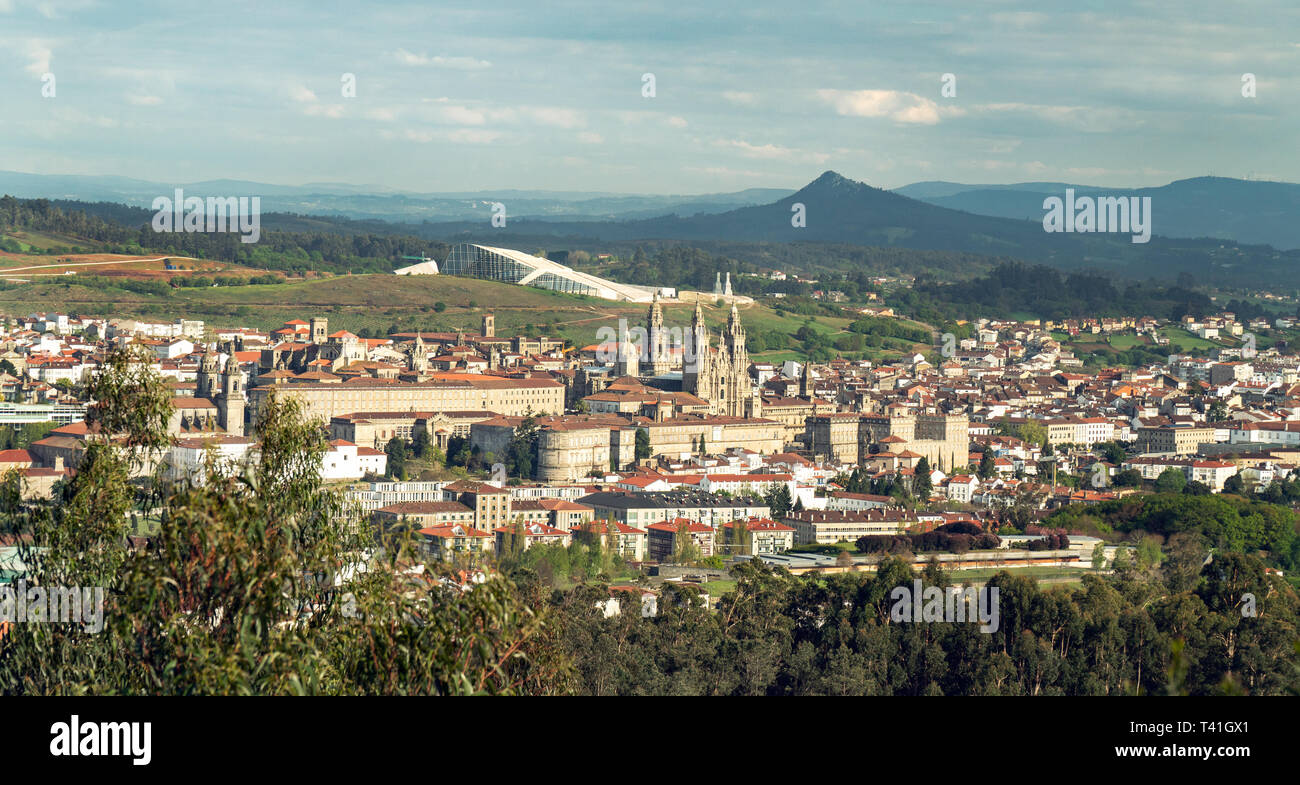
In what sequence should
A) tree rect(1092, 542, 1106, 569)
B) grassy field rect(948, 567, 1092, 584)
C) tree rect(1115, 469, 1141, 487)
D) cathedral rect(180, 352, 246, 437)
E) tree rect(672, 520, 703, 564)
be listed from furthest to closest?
tree rect(1115, 469, 1141, 487), cathedral rect(180, 352, 246, 437), tree rect(1092, 542, 1106, 569), tree rect(672, 520, 703, 564), grassy field rect(948, 567, 1092, 584)

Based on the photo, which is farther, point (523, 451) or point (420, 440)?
point (420, 440)

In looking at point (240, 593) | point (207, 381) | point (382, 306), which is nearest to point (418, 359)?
point (207, 381)

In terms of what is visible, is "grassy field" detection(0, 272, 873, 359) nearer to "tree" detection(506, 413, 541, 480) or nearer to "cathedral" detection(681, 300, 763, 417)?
"cathedral" detection(681, 300, 763, 417)

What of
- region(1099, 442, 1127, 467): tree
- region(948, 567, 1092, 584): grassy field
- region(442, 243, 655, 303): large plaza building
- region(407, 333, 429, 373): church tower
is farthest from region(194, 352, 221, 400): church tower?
region(442, 243, 655, 303): large plaza building

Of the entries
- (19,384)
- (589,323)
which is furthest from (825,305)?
(19,384)

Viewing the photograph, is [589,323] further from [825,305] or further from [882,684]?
[882,684]

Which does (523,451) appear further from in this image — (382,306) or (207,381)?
(382,306)
